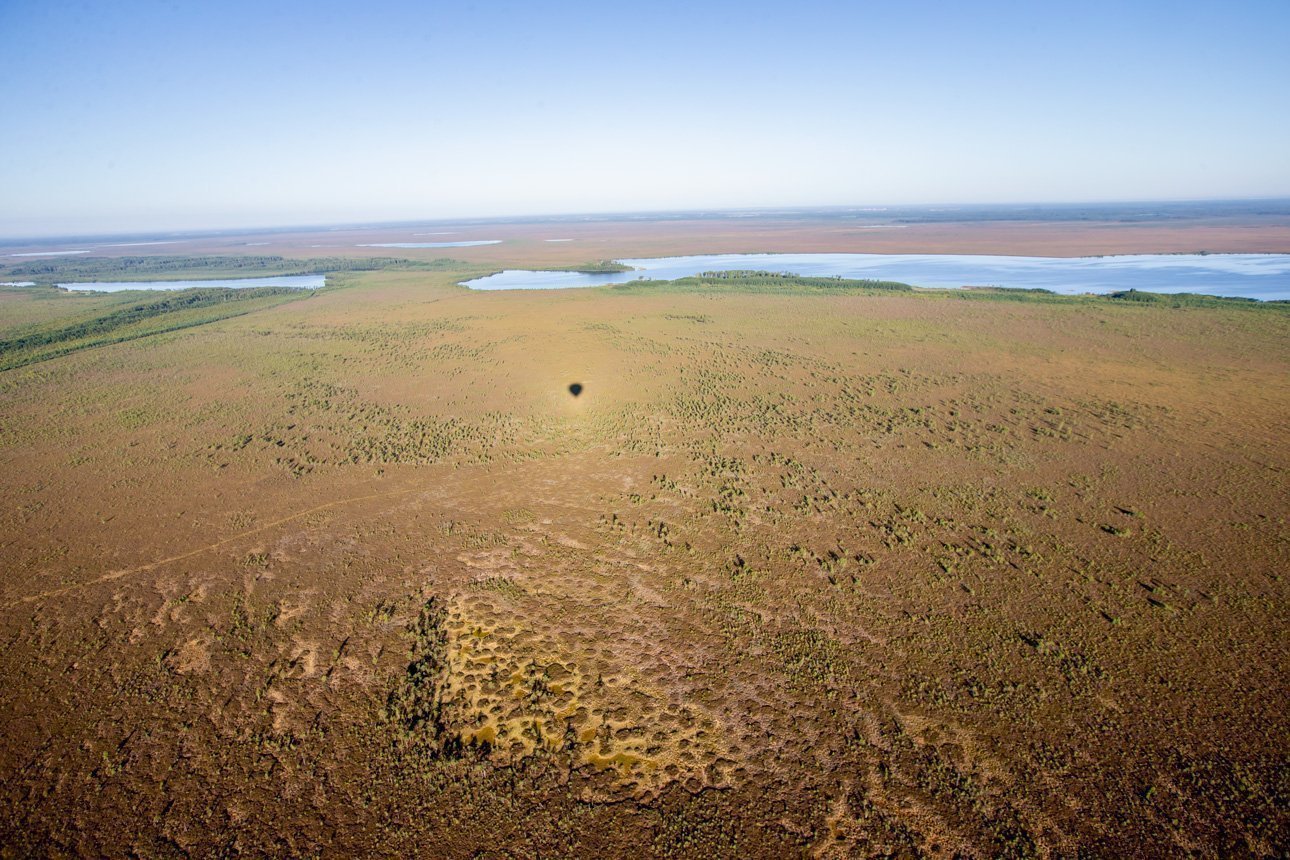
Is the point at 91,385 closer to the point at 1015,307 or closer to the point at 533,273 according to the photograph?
the point at 533,273

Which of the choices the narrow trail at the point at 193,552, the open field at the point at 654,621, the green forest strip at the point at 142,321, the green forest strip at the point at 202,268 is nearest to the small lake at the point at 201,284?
the green forest strip at the point at 202,268

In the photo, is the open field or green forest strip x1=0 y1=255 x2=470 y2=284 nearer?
the open field

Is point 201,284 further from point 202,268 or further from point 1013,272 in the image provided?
point 1013,272

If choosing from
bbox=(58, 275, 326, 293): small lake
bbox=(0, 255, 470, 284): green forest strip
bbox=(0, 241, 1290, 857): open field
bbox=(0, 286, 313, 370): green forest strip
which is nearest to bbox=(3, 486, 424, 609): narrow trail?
bbox=(0, 241, 1290, 857): open field

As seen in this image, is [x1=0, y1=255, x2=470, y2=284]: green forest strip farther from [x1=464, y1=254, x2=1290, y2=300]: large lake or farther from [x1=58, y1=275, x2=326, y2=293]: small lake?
[x1=464, y1=254, x2=1290, y2=300]: large lake

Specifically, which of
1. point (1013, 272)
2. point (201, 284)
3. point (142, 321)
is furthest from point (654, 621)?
point (201, 284)

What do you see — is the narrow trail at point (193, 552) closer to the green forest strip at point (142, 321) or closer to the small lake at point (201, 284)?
the green forest strip at point (142, 321)

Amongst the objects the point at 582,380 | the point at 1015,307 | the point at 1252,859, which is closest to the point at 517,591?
the point at 1252,859
